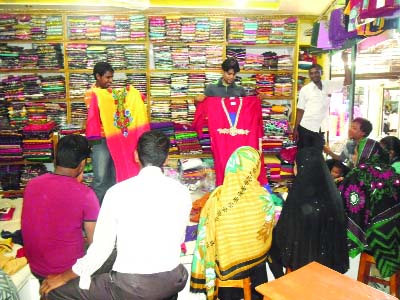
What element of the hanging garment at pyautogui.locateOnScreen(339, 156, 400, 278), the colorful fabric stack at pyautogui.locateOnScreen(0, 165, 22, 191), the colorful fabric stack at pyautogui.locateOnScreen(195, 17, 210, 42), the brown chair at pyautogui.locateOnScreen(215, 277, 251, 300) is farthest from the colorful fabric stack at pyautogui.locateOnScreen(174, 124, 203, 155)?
the brown chair at pyautogui.locateOnScreen(215, 277, 251, 300)

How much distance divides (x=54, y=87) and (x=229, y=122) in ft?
8.79

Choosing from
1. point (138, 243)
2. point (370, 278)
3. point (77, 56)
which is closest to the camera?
point (138, 243)

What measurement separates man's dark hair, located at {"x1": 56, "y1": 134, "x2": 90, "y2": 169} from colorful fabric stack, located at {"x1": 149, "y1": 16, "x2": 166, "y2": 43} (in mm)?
3525

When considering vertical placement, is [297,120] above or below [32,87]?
below

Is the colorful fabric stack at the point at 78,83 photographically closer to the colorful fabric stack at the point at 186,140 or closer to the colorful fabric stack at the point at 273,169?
the colorful fabric stack at the point at 186,140

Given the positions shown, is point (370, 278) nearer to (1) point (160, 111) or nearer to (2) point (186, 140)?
(2) point (186, 140)

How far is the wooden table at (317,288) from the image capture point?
5.21ft

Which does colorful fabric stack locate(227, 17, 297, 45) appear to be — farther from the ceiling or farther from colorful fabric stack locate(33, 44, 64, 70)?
colorful fabric stack locate(33, 44, 64, 70)

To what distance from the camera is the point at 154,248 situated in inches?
70.3

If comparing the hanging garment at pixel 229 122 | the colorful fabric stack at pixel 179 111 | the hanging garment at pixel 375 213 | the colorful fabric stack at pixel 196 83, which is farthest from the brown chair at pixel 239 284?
the colorful fabric stack at pixel 196 83

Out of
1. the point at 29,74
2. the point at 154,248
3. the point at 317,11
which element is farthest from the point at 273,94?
the point at 154,248

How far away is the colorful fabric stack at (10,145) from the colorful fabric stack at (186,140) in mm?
2086

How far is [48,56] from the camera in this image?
17.3ft

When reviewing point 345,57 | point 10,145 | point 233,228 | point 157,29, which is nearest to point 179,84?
point 157,29
